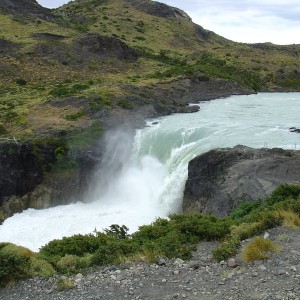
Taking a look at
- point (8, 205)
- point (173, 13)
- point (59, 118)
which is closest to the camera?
point (8, 205)

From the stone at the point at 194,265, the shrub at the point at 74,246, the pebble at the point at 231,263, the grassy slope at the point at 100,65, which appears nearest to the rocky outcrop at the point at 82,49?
the grassy slope at the point at 100,65

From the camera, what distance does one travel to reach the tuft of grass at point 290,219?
46.8 feet

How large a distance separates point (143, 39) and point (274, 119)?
54.0 meters

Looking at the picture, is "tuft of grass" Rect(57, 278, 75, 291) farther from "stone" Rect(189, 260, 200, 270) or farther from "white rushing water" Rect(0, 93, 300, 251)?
"white rushing water" Rect(0, 93, 300, 251)

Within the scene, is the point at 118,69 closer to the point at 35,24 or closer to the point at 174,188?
the point at 35,24

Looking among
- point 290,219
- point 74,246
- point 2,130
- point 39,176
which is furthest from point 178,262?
point 2,130

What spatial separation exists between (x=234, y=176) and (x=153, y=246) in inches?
444

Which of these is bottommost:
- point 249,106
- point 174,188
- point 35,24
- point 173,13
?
point 174,188

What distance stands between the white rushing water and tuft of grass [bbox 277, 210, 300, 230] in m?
12.9

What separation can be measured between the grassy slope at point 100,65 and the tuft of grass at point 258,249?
82.6ft

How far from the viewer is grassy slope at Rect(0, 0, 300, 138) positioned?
138 feet

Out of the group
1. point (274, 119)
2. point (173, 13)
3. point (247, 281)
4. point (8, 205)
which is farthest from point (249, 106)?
point (173, 13)

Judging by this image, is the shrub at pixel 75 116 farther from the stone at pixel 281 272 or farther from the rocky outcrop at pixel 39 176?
the stone at pixel 281 272

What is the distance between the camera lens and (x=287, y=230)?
14.2 meters
